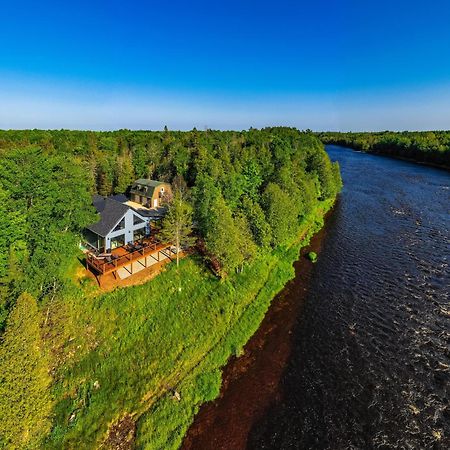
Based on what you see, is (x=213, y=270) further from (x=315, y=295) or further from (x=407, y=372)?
(x=407, y=372)

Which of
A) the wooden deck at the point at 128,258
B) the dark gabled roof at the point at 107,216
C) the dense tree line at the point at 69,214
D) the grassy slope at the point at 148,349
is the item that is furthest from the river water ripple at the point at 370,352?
the dark gabled roof at the point at 107,216

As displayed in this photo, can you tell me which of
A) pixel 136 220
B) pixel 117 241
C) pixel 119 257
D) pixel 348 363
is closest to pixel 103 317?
pixel 119 257

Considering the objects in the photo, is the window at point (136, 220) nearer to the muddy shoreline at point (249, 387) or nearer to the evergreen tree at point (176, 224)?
the evergreen tree at point (176, 224)

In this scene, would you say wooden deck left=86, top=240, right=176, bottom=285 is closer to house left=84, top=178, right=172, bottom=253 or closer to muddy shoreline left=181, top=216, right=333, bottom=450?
house left=84, top=178, right=172, bottom=253

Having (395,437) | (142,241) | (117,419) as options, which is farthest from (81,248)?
(395,437)

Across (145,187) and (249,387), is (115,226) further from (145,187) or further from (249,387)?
(249,387)

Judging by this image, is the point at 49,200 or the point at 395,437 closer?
the point at 395,437

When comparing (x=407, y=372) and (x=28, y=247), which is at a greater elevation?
(x=28, y=247)
